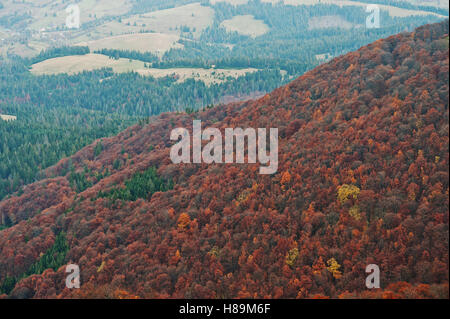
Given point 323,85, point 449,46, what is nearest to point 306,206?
point 449,46

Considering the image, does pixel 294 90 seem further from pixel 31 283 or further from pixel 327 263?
pixel 31 283

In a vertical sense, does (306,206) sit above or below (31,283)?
above

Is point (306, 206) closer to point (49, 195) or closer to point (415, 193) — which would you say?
point (415, 193)
